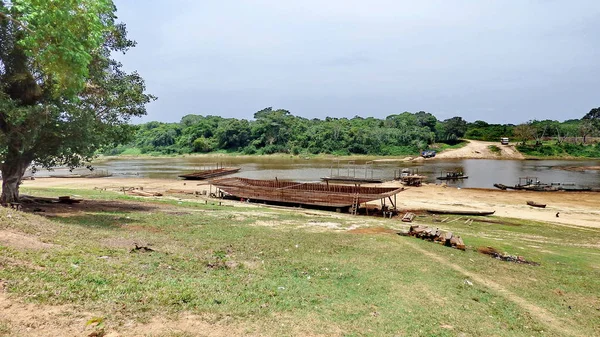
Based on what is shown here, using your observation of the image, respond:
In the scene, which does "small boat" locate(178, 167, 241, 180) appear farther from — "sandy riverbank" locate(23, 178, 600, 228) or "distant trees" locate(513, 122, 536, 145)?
"distant trees" locate(513, 122, 536, 145)

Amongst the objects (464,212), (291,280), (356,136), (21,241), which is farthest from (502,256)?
(356,136)

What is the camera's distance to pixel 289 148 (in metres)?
100

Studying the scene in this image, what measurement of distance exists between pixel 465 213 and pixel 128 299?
81.4 feet

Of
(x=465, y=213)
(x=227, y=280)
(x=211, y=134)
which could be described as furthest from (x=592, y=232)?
(x=211, y=134)

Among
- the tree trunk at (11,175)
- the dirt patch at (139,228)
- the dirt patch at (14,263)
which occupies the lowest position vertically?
the dirt patch at (139,228)

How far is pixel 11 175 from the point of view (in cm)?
1540

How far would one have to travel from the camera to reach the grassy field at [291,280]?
6.22 m

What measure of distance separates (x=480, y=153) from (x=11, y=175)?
9401 centimetres

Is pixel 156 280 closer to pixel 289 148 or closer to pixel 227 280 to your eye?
pixel 227 280

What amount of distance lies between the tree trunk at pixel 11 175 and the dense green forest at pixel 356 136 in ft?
272

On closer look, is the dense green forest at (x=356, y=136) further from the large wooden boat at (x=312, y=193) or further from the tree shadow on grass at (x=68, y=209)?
the tree shadow on grass at (x=68, y=209)

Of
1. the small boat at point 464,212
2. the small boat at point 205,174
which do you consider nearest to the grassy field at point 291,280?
the small boat at point 464,212

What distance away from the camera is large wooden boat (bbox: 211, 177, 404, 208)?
1063 inches

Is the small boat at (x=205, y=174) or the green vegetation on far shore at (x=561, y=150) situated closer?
the small boat at (x=205, y=174)
